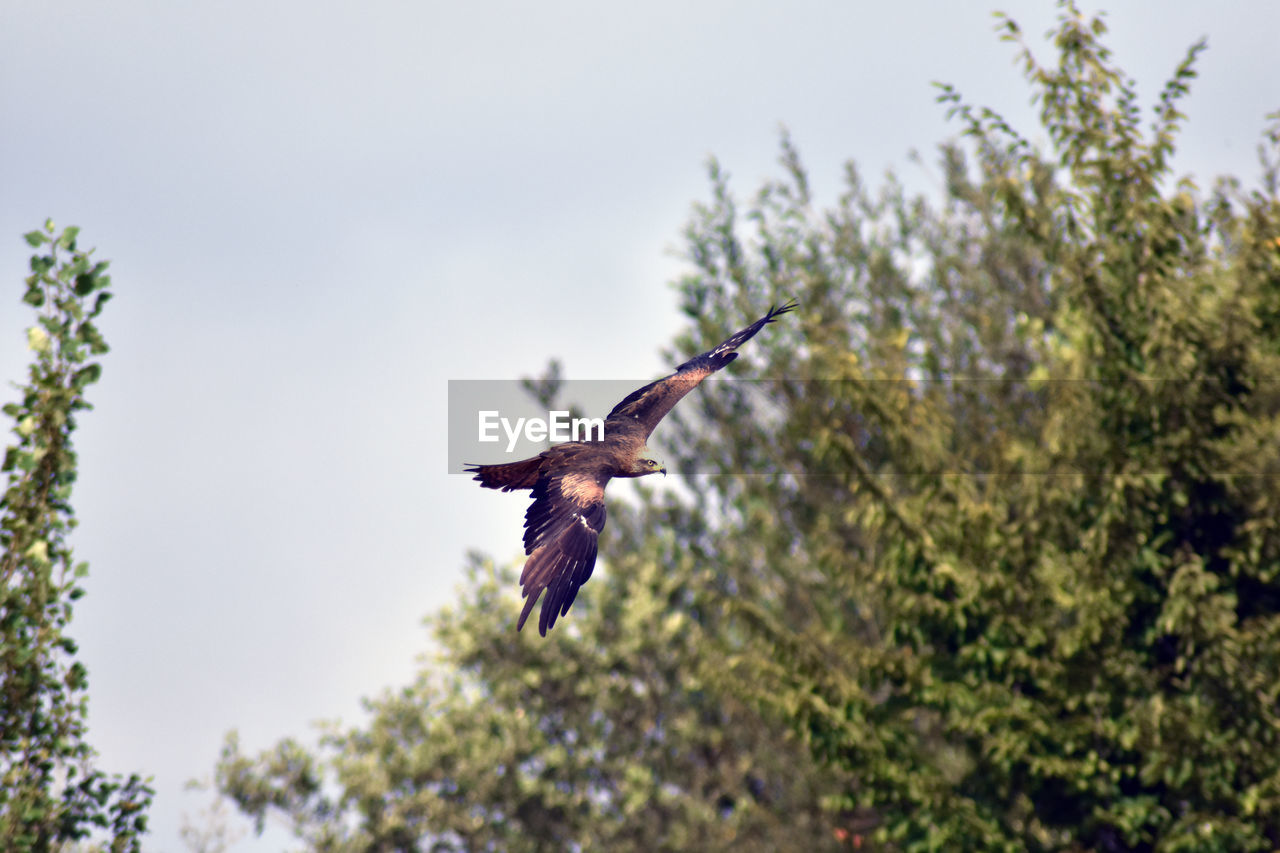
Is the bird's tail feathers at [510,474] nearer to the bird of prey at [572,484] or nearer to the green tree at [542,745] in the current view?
the bird of prey at [572,484]

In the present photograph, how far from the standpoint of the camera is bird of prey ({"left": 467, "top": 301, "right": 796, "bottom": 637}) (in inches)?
265

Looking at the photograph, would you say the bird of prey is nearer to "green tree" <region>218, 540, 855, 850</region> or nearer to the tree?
the tree

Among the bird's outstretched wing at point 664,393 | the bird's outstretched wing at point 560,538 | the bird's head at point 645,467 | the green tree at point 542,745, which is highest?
the bird's outstretched wing at point 664,393

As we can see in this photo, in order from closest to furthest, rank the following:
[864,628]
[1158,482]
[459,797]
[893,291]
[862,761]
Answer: [1158,482] → [862,761] → [864,628] → [893,291] → [459,797]

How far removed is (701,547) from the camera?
25.1m

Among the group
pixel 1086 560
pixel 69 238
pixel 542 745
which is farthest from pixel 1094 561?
pixel 542 745

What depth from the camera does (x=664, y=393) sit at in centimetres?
990

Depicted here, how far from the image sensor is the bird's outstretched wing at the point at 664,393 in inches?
380

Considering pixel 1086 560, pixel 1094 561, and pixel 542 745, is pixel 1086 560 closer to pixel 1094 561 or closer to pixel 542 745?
pixel 1094 561

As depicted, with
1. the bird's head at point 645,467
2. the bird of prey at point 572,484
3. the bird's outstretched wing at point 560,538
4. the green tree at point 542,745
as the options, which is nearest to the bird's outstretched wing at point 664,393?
the bird of prey at point 572,484

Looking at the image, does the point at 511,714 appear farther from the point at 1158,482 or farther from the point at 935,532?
the point at 1158,482

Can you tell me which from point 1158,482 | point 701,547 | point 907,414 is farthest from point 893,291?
point 1158,482

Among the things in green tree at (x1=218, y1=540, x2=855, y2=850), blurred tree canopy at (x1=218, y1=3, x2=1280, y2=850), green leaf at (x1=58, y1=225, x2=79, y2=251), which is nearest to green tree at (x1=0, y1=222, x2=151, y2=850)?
green leaf at (x1=58, y1=225, x2=79, y2=251)

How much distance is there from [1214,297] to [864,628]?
9981mm
